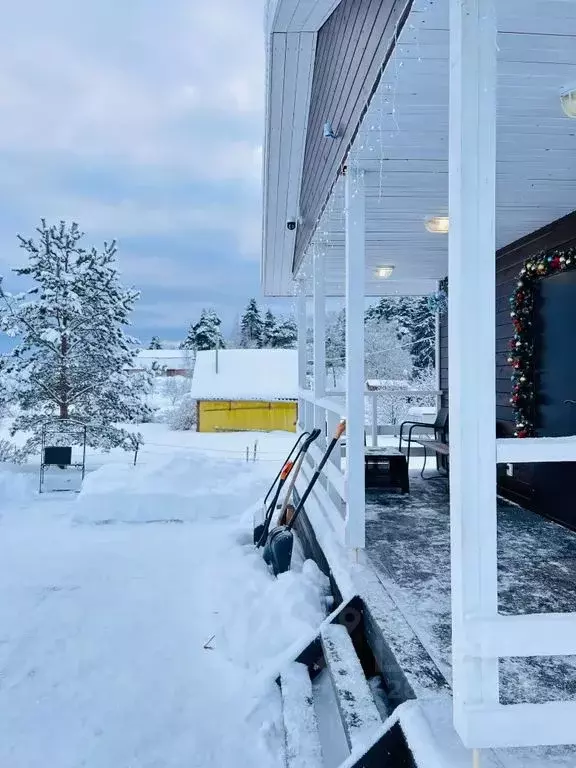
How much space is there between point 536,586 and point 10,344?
13143mm

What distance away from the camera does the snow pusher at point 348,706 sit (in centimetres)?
168

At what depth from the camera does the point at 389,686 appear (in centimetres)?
215

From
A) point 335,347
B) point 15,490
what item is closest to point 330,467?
point 15,490

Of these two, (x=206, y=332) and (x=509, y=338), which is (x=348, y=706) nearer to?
(x=509, y=338)

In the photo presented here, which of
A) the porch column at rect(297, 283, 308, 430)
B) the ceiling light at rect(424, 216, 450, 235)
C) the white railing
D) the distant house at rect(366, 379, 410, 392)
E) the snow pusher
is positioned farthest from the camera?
the distant house at rect(366, 379, 410, 392)

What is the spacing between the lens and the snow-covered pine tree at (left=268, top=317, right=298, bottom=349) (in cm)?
3394

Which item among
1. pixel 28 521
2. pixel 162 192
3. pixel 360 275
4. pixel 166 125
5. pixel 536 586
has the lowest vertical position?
pixel 28 521

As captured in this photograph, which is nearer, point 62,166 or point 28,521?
point 28,521

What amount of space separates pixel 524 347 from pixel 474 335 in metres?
3.48

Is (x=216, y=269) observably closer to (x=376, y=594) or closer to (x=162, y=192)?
(x=162, y=192)

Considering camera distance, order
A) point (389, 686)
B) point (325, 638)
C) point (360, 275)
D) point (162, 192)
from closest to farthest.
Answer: point (389, 686) → point (325, 638) → point (360, 275) → point (162, 192)

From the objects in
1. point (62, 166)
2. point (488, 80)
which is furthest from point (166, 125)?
point (488, 80)

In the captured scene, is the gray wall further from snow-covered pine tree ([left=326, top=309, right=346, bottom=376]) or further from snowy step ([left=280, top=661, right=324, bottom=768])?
snow-covered pine tree ([left=326, top=309, right=346, bottom=376])

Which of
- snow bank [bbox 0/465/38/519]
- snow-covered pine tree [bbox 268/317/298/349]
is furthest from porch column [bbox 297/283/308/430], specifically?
snow-covered pine tree [bbox 268/317/298/349]
